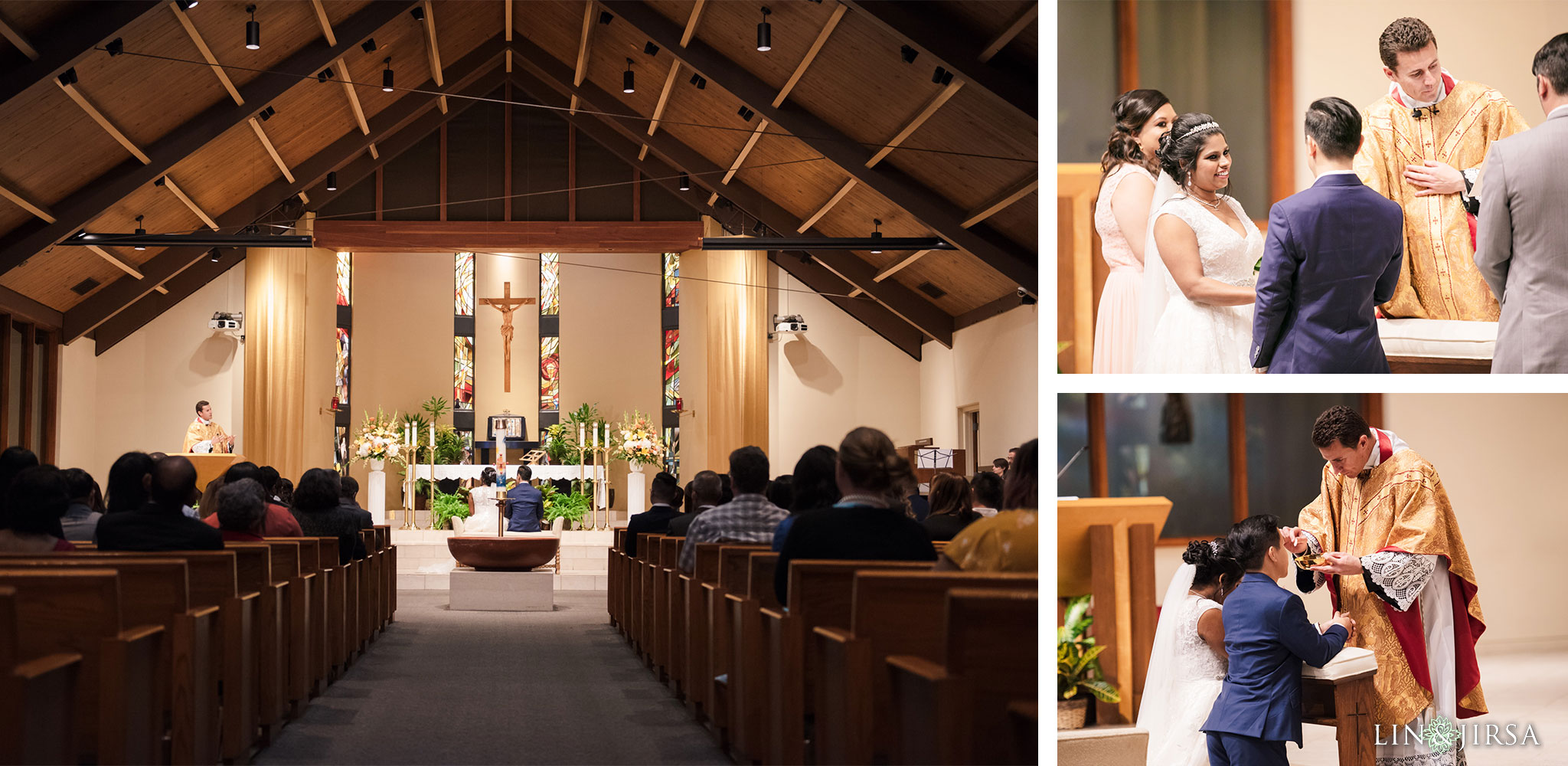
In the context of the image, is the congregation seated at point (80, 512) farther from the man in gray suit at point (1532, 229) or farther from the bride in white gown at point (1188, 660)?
the man in gray suit at point (1532, 229)

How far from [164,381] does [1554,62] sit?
15.5 metres

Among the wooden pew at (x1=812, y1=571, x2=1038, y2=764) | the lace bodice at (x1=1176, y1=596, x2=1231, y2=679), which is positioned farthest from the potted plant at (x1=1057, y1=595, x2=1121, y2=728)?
the wooden pew at (x1=812, y1=571, x2=1038, y2=764)

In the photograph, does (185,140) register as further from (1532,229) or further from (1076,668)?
(1532,229)

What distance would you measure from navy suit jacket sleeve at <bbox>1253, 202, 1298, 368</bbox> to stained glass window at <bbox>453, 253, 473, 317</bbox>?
1636 centimetres

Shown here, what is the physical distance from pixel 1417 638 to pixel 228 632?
2868 mm

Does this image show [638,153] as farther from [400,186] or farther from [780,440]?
[780,440]

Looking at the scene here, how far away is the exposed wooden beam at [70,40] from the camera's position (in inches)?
320

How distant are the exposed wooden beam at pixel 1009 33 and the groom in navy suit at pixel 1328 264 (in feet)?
17.4

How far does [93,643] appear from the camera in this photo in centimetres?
276

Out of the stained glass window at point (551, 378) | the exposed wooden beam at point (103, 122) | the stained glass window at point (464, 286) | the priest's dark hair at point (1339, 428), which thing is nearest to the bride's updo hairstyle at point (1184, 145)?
the priest's dark hair at point (1339, 428)

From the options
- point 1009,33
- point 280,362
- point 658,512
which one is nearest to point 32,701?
point 658,512

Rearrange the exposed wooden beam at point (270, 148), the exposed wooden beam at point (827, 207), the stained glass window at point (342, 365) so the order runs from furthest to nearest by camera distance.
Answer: the stained glass window at point (342, 365)
the exposed wooden beam at point (827, 207)
the exposed wooden beam at point (270, 148)

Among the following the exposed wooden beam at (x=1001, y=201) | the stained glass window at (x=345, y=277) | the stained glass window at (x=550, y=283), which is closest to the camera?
the exposed wooden beam at (x=1001, y=201)

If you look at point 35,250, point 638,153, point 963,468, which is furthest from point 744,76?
point 35,250
